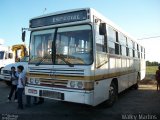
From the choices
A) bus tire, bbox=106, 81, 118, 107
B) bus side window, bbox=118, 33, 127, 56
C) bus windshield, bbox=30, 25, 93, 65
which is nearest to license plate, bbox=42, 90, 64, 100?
bus windshield, bbox=30, 25, 93, 65

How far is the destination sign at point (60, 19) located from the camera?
7152mm

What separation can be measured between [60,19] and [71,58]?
139 cm

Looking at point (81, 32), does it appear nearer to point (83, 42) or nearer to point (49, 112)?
point (83, 42)

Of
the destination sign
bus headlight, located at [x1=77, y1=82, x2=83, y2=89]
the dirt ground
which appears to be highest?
the destination sign

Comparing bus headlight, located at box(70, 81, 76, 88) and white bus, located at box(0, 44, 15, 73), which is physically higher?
white bus, located at box(0, 44, 15, 73)

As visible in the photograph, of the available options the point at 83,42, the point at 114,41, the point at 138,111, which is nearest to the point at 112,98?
the point at 138,111

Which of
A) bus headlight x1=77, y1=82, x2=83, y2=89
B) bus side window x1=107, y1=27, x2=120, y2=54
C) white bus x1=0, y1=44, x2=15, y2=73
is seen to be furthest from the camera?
white bus x1=0, y1=44, x2=15, y2=73

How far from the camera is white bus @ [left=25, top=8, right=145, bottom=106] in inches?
272

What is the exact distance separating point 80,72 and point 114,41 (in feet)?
9.36

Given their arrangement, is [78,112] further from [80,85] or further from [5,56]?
[5,56]

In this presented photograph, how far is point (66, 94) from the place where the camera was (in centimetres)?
703

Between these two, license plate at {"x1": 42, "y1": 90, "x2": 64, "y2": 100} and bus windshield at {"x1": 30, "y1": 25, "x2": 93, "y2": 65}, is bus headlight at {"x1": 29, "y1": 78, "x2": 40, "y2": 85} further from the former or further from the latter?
bus windshield at {"x1": 30, "y1": 25, "x2": 93, "y2": 65}

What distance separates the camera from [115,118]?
7363 mm

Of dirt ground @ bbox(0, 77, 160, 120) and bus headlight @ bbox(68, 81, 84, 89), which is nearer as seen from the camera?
bus headlight @ bbox(68, 81, 84, 89)
